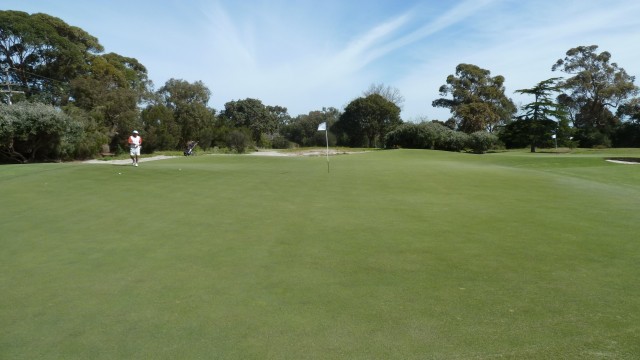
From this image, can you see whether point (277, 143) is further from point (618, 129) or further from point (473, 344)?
point (473, 344)

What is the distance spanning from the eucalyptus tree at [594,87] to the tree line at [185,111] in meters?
0.13

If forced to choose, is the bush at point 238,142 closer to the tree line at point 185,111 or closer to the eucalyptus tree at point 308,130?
the tree line at point 185,111

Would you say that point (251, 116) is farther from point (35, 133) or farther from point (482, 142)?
point (35, 133)

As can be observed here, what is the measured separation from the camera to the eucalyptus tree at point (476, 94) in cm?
5847

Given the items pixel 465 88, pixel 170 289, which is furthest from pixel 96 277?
pixel 465 88

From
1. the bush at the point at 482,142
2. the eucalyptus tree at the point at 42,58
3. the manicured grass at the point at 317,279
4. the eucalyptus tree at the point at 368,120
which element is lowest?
the manicured grass at the point at 317,279

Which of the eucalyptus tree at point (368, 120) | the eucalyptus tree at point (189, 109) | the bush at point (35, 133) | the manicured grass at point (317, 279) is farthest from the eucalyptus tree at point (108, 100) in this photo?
the manicured grass at point (317, 279)

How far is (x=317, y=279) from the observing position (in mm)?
5113

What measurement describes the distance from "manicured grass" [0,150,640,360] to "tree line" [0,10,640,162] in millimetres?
19939

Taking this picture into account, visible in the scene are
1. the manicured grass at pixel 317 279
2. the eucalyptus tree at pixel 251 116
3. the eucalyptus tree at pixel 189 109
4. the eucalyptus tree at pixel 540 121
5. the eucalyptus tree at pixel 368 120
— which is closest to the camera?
the manicured grass at pixel 317 279

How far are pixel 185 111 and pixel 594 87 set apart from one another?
5388 centimetres

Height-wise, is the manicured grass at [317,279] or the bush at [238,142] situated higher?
the bush at [238,142]

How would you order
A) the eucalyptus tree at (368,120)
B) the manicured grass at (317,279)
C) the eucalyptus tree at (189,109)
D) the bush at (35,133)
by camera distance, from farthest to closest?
the eucalyptus tree at (368,120) < the eucalyptus tree at (189,109) < the bush at (35,133) < the manicured grass at (317,279)

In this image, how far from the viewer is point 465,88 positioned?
6206 centimetres
